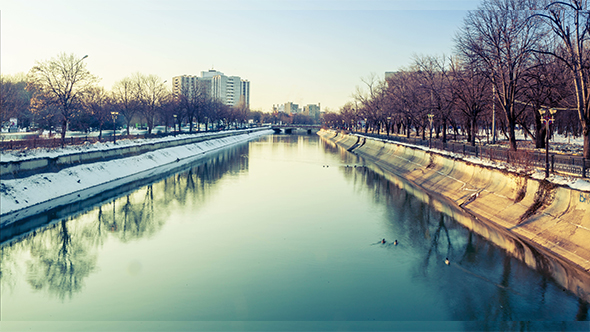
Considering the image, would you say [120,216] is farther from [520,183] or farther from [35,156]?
[520,183]

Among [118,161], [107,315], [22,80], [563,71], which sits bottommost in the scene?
[107,315]

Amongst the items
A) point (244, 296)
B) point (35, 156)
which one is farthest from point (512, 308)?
point (35, 156)

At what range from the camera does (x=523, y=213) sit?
20.1 metres

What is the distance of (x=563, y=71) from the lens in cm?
3622

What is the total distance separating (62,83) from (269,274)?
4303 centimetres

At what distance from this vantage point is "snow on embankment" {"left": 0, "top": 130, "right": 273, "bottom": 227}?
24325 mm

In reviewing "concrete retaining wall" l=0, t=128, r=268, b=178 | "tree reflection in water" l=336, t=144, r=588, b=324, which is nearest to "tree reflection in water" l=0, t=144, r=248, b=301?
"concrete retaining wall" l=0, t=128, r=268, b=178

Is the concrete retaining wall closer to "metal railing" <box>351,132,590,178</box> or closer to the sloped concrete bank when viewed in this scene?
the sloped concrete bank

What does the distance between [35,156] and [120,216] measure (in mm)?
10192

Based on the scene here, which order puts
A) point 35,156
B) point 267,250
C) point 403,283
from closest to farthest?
point 403,283 < point 267,250 < point 35,156

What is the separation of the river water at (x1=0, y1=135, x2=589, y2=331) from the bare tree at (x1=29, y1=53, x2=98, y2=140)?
81.4ft

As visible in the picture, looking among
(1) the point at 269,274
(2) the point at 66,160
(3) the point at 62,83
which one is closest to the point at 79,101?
(3) the point at 62,83

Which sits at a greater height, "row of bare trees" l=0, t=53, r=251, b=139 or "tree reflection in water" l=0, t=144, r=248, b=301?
"row of bare trees" l=0, t=53, r=251, b=139

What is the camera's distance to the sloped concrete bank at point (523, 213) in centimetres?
1541
